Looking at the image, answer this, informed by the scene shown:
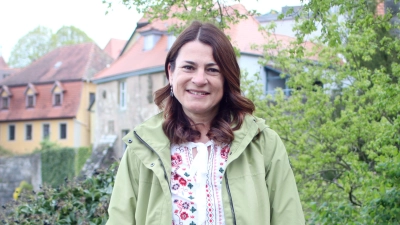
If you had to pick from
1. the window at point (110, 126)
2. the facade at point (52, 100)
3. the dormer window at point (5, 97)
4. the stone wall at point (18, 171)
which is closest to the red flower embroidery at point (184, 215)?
the window at point (110, 126)

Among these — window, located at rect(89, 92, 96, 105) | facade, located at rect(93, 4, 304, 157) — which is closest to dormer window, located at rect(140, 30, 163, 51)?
facade, located at rect(93, 4, 304, 157)

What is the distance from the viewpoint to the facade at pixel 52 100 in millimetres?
42375

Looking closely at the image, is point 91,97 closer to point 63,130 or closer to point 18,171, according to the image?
point 63,130

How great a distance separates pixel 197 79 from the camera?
8.89 ft

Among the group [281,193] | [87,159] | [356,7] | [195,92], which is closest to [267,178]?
[281,193]

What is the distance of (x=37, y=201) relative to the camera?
543cm

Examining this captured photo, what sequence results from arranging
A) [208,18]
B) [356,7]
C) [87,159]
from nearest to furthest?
[356,7] → [208,18] → [87,159]

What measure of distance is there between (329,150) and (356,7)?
134 inches

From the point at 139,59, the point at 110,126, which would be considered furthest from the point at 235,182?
the point at 110,126

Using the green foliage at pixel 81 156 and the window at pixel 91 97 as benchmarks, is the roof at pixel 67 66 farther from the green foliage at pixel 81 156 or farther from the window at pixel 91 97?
the green foliage at pixel 81 156

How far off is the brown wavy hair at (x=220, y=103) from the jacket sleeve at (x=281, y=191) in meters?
0.19

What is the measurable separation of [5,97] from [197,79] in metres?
47.0

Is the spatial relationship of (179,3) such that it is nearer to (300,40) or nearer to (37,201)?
(300,40)

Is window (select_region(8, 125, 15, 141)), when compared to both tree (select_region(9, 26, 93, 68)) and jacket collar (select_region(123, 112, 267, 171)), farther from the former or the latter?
jacket collar (select_region(123, 112, 267, 171))
